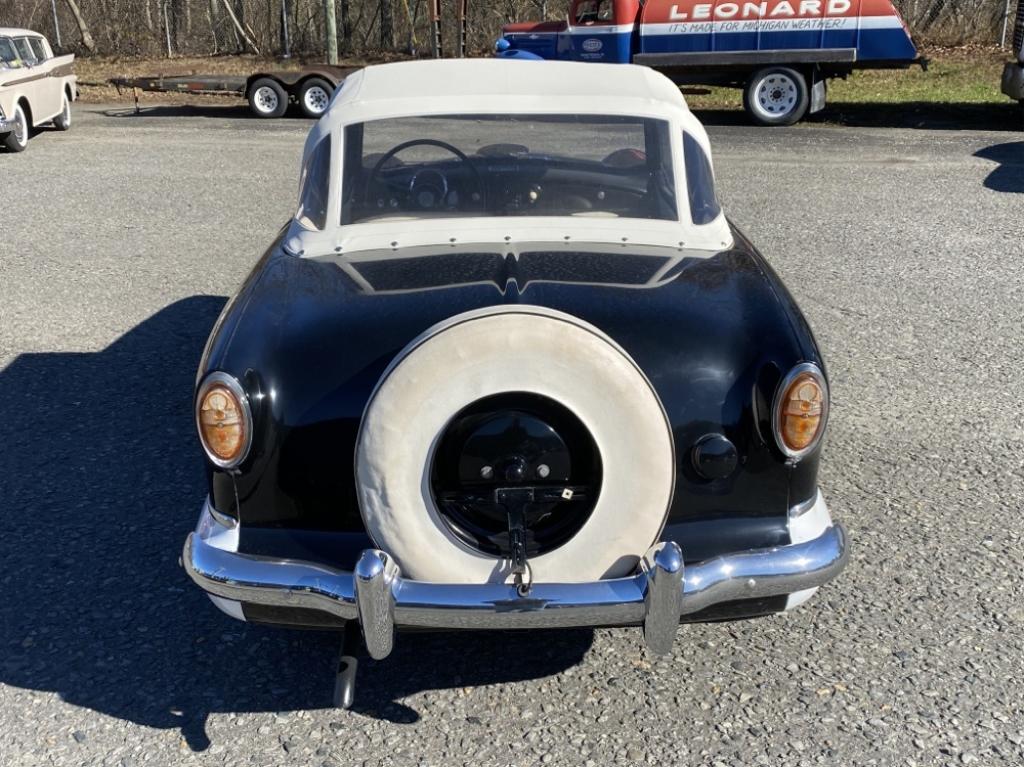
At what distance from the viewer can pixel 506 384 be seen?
265 cm

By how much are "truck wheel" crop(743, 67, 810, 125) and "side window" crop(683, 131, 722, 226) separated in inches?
482

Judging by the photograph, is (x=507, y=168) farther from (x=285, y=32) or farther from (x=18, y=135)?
(x=285, y=32)

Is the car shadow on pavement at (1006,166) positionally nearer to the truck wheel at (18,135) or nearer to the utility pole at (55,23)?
the truck wheel at (18,135)

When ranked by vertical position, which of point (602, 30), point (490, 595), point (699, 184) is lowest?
point (490, 595)

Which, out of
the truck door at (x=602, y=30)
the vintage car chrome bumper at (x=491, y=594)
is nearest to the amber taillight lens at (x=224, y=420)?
the vintage car chrome bumper at (x=491, y=594)

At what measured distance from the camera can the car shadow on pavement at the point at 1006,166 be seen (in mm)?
10719

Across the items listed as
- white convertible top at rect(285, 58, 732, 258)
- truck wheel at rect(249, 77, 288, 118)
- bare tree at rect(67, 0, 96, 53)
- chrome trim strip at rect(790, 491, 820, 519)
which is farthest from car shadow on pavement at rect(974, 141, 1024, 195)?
bare tree at rect(67, 0, 96, 53)

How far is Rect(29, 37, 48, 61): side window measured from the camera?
Answer: 1407 centimetres

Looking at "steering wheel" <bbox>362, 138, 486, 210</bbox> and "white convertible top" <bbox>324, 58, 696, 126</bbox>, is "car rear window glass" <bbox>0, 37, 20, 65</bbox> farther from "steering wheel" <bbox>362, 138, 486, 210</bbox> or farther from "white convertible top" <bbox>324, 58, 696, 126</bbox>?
"steering wheel" <bbox>362, 138, 486, 210</bbox>

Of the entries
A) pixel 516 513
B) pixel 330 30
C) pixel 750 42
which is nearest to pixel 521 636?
pixel 516 513

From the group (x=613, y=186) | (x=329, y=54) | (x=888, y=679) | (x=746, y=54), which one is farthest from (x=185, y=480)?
(x=329, y=54)

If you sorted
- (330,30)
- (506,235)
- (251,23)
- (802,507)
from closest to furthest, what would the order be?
(802,507), (506,235), (330,30), (251,23)

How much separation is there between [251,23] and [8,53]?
37.7 ft

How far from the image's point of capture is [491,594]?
104 inches
